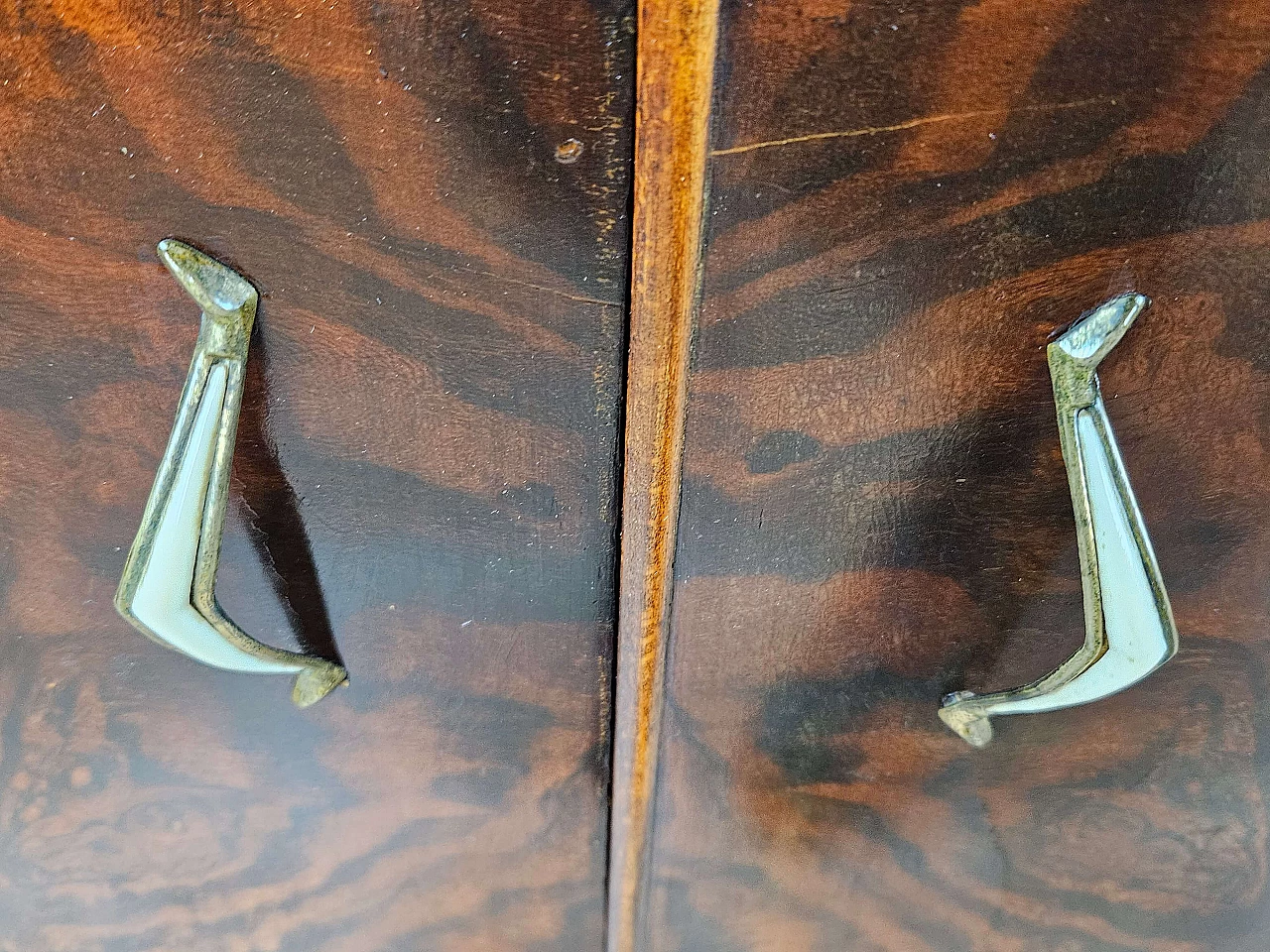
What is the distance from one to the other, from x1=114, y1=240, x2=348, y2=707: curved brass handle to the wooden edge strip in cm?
12

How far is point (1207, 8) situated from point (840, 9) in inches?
3.4

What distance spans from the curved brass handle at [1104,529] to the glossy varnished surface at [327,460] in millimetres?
136

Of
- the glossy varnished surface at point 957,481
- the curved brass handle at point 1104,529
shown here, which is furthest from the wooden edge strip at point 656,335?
the curved brass handle at point 1104,529

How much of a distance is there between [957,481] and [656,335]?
4.5 inches

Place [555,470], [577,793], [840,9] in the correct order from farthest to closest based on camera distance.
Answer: [577,793], [555,470], [840,9]

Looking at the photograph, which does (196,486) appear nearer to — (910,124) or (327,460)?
(327,460)

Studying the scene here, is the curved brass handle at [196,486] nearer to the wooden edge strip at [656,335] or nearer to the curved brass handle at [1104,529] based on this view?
the wooden edge strip at [656,335]

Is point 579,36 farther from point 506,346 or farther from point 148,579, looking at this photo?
point 148,579

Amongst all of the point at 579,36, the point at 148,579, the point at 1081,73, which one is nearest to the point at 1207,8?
the point at 1081,73

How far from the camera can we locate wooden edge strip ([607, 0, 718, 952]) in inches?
9.5

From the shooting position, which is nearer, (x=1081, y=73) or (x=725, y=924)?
(x=1081, y=73)

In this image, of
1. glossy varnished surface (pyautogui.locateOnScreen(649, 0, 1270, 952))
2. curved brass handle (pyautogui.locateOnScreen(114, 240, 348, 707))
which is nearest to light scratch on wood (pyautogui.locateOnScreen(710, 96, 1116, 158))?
glossy varnished surface (pyautogui.locateOnScreen(649, 0, 1270, 952))

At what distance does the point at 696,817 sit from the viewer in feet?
1.54

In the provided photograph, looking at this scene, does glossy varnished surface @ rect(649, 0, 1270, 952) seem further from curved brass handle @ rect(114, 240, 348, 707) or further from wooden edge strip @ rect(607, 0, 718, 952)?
curved brass handle @ rect(114, 240, 348, 707)
